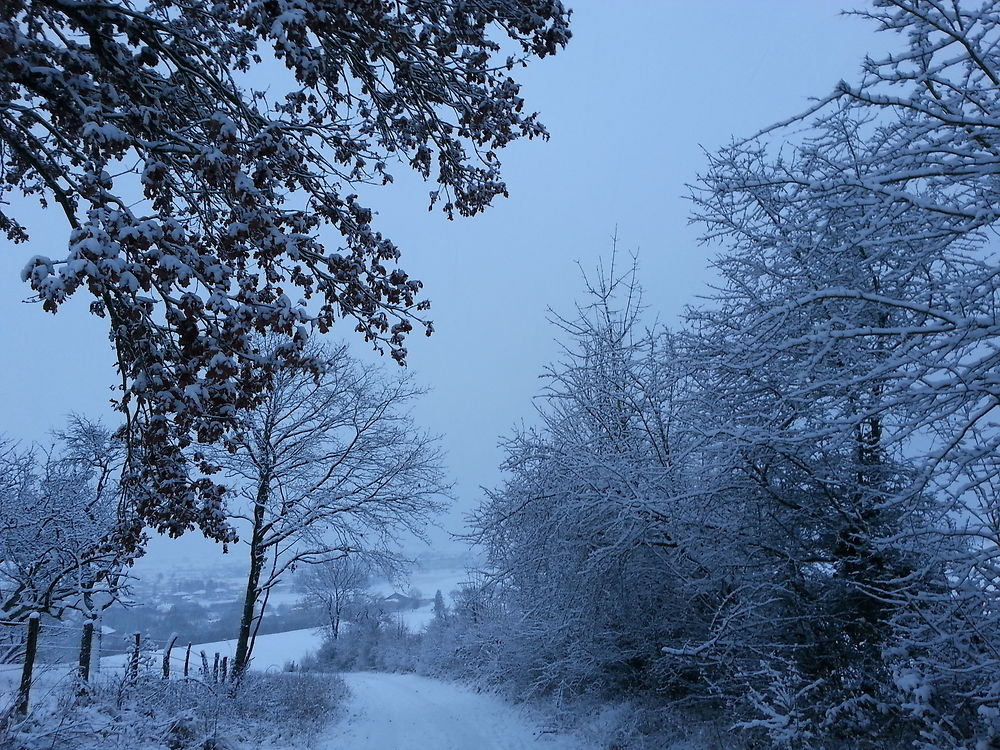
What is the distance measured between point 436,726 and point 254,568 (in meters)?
5.27

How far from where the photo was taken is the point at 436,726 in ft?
38.8

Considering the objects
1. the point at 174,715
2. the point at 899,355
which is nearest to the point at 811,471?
the point at 899,355

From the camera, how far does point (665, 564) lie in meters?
8.91

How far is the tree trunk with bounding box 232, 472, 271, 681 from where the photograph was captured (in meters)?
13.1

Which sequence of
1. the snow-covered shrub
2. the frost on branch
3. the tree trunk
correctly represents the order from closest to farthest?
the frost on branch < the snow-covered shrub < the tree trunk

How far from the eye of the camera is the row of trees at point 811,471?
439 cm

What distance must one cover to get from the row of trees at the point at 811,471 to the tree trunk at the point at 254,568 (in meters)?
5.63

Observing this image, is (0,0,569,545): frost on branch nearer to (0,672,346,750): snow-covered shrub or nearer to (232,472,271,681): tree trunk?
(0,672,346,750): snow-covered shrub

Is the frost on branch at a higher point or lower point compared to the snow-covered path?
higher

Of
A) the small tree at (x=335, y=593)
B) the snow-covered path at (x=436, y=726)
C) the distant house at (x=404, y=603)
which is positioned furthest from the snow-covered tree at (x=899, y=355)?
the distant house at (x=404, y=603)

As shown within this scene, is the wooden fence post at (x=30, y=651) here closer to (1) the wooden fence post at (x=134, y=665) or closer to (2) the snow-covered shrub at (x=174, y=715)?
(2) the snow-covered shrub at (x=174, y=715)

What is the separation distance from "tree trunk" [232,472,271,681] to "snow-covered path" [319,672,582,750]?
2.82m

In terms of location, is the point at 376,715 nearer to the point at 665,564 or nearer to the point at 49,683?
the point at 49,683

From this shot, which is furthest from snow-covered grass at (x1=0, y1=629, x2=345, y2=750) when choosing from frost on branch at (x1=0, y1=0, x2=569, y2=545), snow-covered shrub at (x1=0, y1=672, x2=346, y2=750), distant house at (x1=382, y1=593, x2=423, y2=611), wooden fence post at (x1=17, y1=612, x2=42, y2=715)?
distant house at (x1=382, y1=593, x2=423, y2=611)
